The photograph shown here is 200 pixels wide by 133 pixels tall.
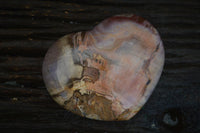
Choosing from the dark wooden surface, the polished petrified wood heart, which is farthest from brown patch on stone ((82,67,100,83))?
the dark wooden surface

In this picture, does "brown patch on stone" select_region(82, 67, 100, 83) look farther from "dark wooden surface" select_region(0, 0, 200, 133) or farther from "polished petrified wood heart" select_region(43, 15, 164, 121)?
"dark wooden surface" select_region(0, 0, 200, 133)

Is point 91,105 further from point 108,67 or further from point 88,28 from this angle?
point 88,28

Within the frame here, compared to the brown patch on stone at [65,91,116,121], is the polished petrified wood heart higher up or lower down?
higher up

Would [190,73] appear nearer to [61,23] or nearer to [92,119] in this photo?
[92,119]

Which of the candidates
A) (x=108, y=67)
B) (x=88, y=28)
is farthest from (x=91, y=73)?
(x=88, y=28)

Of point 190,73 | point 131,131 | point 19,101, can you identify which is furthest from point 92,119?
point 190,73

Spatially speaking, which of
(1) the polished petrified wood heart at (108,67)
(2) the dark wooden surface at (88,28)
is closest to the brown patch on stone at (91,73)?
(1) the polished petrified wood heart at (108,67)
